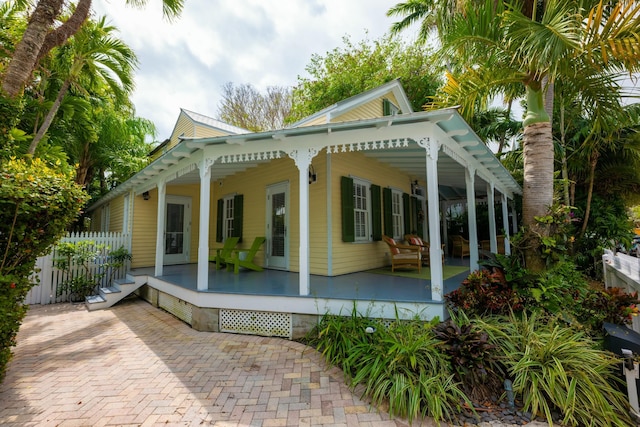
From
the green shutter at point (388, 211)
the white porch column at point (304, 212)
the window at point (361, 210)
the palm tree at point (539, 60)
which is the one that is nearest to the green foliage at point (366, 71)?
the green shutter at point (388, 211)

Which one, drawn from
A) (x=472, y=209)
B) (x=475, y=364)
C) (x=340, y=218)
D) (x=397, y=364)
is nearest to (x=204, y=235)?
(x=340, y=218)

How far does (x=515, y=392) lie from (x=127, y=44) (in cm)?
1128

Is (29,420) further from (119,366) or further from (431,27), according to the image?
(431,27)

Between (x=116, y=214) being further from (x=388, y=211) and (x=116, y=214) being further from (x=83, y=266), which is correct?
(x=388, y=211)

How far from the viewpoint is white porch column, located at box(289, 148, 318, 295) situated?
4.28 metres

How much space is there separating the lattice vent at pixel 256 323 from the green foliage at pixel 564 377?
9.13 feet

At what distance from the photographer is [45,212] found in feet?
9.48

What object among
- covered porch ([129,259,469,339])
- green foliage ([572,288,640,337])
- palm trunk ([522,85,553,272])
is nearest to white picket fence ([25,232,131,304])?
covered porch ([129,259,469,339])

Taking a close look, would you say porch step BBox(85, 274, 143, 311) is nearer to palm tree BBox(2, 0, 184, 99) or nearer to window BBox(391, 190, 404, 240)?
palm tree BBox(2, 0, 184, 99)

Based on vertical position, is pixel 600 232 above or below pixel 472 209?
below

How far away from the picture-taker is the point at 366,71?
16719 millimetres

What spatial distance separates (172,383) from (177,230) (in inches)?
293

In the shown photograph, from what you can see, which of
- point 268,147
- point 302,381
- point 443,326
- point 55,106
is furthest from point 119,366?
point 55,106

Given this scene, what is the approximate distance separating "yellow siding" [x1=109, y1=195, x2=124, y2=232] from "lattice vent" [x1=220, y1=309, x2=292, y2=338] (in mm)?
8244
